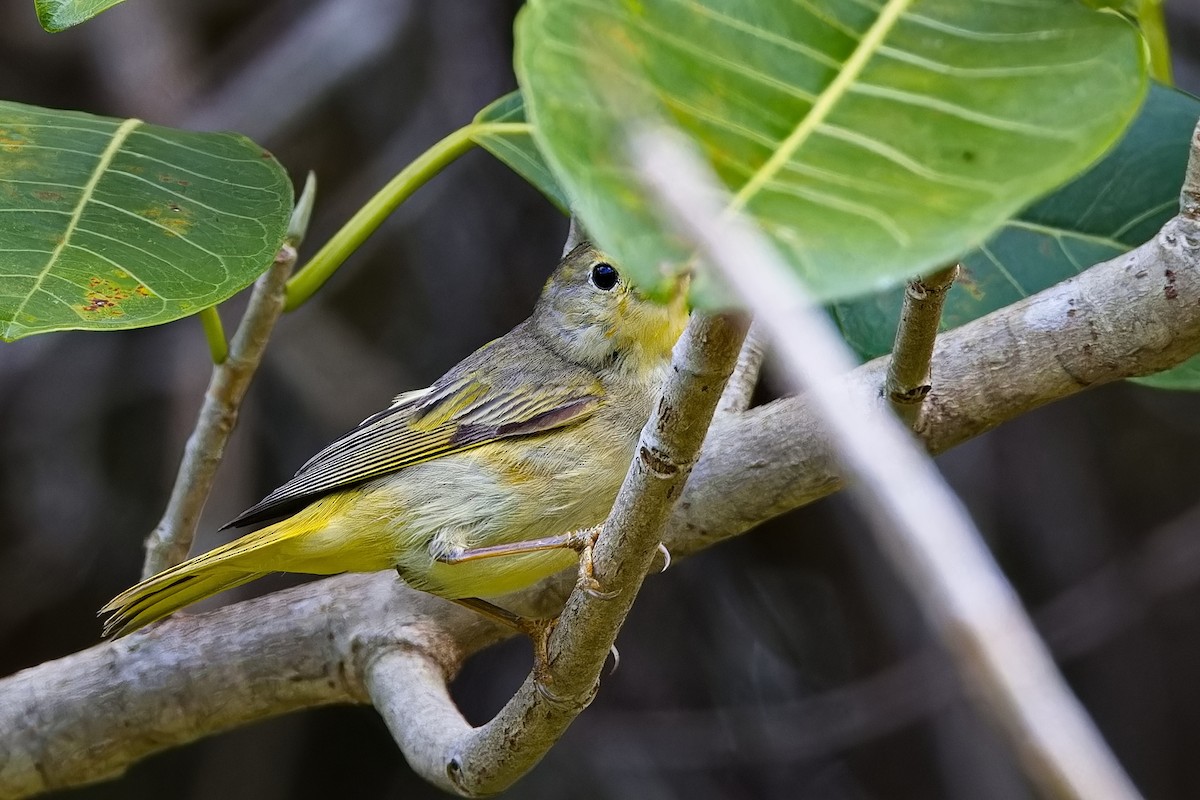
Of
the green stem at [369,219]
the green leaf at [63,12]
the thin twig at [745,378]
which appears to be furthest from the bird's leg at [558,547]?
the green leaf at [63,12]

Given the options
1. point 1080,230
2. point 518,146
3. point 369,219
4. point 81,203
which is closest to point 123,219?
point 81,203

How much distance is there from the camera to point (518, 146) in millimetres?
2045

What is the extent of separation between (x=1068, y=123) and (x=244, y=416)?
3.51m

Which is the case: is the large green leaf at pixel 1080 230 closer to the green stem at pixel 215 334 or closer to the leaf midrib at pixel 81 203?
the green stem at pixel 215 334

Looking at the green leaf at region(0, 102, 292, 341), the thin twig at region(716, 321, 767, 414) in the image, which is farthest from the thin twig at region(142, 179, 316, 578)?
the thin twig at region(716, 321, 767, 414)

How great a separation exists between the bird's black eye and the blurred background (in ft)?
5.41

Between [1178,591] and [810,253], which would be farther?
[1178,591]

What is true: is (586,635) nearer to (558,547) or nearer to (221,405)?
(558,547)

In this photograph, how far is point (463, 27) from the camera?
164 inches

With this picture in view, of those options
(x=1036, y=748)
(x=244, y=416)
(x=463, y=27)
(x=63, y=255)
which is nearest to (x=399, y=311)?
(x=244, y=416)

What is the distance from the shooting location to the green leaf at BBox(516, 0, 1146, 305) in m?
0.72

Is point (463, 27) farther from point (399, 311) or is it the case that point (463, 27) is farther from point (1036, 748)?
point (1036, 748)

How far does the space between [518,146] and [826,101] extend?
4.07ft

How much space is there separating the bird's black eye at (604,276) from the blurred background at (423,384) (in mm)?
1650
